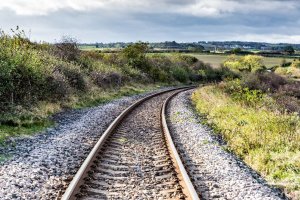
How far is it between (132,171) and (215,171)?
5.84ft

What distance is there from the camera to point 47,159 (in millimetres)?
8977

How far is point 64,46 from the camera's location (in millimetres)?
28234

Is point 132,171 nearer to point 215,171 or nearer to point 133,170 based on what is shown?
point 133,170

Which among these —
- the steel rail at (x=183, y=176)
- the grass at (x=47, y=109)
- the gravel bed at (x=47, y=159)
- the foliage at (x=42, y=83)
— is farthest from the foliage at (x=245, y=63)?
the steel rail at (x=183, y=176)

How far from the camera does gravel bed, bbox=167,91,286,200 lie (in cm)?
721

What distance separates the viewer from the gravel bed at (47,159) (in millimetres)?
6895

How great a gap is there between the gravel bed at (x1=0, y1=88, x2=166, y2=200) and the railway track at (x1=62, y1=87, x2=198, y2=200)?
36 cm

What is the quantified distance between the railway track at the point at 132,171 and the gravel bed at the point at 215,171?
39 cm

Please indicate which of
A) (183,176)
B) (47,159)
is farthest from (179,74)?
(183,176)

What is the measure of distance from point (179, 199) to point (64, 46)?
2323cm

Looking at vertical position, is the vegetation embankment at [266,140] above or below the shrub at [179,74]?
above

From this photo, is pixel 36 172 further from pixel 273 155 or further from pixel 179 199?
pixel 273 155

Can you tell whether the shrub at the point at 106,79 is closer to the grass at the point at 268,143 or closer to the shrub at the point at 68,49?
the shrub at the point at 68,49

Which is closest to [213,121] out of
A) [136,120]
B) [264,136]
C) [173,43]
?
[136,120]
